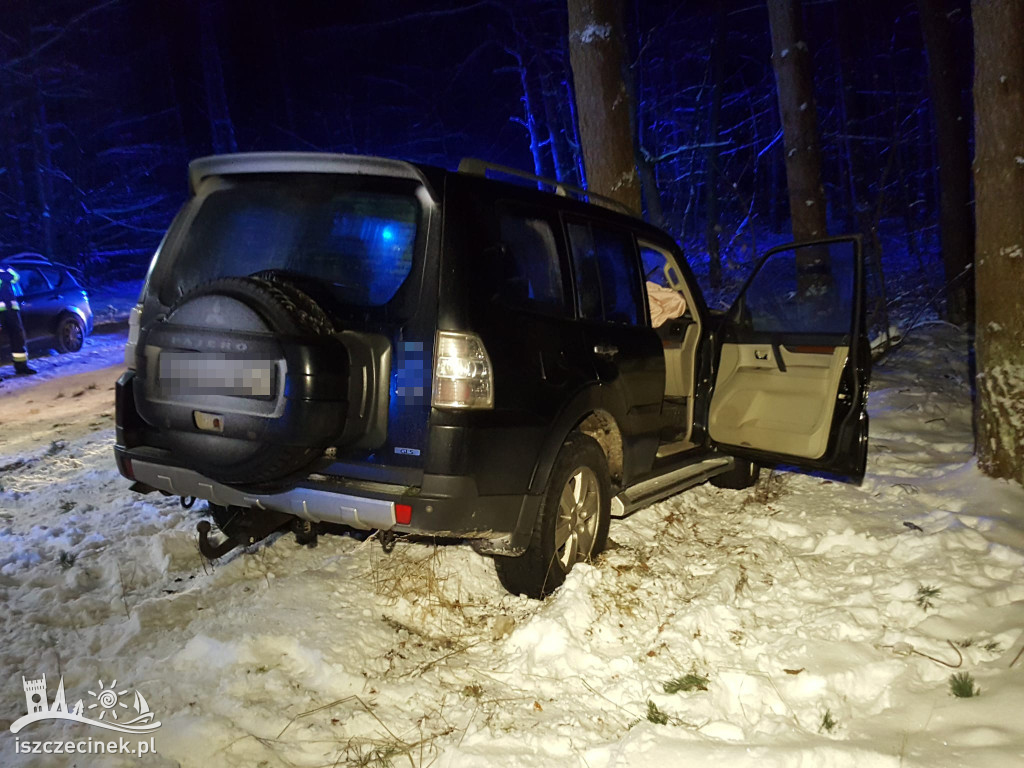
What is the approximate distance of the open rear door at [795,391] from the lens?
452cm

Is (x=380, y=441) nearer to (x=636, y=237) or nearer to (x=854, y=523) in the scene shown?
(x=636, y=237)

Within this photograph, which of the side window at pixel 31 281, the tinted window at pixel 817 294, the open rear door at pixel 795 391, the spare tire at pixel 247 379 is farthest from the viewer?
the side window at pixel 31 281

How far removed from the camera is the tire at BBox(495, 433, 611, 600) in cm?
351

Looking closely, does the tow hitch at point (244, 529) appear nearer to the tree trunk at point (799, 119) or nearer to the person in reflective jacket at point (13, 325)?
the tree trunk at point (799, 119)

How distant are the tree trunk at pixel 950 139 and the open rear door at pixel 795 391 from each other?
883 cm

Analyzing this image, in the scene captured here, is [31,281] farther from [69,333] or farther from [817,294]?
[817,294]

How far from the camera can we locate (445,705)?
286 cm

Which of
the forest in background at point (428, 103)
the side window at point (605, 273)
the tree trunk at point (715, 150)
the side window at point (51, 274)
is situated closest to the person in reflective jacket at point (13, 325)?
the side window at point (51, 274)

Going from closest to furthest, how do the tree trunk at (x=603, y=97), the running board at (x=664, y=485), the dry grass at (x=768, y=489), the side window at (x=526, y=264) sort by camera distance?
1. the side window at (x=526, y=264)
2. the running board at (x=664, y=485)
3. the dry grass at (x=768, y=489)
4. the tree trunk at (x=603, y=97)

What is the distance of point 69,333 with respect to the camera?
44.0ft

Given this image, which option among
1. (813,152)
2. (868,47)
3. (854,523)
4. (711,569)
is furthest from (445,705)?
(868,47)

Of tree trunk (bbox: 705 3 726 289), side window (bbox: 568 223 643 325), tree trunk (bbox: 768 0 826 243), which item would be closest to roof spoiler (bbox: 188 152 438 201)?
side window (bbox: 568 223 643 325)

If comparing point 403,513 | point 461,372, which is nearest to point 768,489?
point 461,372

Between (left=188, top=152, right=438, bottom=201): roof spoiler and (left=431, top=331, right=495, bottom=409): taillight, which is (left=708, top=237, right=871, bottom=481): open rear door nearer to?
(left=431, top=331, right=495, bottom=409): taillight
